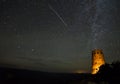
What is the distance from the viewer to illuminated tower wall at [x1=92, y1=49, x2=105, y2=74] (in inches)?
2960

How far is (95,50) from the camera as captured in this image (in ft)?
253

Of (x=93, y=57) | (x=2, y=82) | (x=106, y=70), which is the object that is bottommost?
(x=2, y=82)

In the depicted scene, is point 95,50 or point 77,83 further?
point 95,50

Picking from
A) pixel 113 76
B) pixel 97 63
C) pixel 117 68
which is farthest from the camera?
pixel 97 63

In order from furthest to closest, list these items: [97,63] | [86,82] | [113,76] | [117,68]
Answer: [97,63] → [117,68] → [113,76] → [86,82]

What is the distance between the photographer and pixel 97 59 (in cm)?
7569

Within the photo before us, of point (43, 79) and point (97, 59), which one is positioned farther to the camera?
point (43, 79)

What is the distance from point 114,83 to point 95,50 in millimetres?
27416

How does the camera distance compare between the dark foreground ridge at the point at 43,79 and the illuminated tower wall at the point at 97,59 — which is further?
A: the illuminated tower wall at the point at 97,59

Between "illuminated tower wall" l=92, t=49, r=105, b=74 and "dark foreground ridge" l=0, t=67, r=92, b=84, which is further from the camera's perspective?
"illuminated tower wall" l=92, t=49, r=105, b=74

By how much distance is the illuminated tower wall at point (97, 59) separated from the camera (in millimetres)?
75188

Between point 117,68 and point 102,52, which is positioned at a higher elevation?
point 102,52

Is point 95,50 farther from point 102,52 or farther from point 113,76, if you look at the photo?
point 113,76

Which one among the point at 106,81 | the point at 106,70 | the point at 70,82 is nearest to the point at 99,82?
Answer: the point at 106,81
